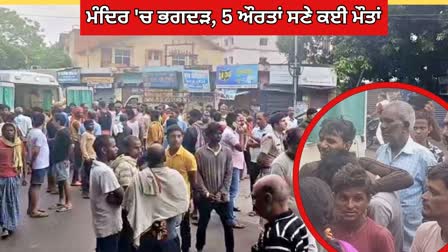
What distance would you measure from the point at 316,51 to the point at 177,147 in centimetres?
90

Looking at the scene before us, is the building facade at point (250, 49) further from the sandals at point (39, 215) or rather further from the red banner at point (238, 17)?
the sandals at point (39, 215)

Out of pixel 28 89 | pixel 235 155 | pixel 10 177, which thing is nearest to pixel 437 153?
pixel 235 155

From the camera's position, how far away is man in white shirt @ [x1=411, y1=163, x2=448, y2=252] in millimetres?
2725

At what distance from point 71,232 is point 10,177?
682 mm

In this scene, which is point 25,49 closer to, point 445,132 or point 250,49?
point 250,49

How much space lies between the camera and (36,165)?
325 centimetres

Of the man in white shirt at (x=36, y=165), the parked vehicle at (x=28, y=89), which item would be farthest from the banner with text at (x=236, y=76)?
the man in white shirt at (x=36, y=165)

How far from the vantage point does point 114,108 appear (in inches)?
115

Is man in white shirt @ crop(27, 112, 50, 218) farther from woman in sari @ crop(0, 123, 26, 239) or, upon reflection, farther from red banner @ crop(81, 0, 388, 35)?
red banner @ crop(81, 0, 388, 35)

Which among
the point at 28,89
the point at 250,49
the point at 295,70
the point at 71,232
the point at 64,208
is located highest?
the point at 250,49

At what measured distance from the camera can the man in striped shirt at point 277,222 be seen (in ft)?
6.75

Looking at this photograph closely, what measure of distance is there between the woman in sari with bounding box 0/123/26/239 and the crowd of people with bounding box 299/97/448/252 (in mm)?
1786

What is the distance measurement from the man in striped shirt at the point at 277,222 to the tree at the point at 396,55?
868 mm

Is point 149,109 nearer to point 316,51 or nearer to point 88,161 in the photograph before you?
point 88,161
